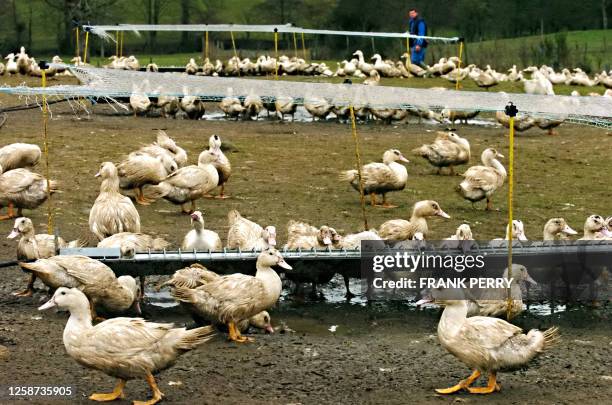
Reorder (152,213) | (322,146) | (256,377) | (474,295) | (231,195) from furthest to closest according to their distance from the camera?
(322,146) → (231,195) → (152,213) → (474,295) → (256,377)

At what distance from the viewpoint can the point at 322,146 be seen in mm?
21172

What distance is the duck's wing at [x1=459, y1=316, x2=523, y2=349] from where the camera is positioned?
892 centimetres

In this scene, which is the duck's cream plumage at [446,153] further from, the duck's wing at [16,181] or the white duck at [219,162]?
the duck's wing at [16,181]

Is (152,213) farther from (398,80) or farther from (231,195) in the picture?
(398,80)

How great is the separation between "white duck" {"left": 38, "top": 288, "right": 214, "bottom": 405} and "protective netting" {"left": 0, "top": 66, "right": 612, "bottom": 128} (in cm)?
545

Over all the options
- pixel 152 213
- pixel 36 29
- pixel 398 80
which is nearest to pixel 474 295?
pixel 152 213

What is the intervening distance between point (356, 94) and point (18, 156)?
4801mm

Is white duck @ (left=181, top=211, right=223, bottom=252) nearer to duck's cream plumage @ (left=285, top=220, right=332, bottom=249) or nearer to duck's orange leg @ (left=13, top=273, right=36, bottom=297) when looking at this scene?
duck's cream plumage @ (left=285, top=220, right=332, bottom=249)

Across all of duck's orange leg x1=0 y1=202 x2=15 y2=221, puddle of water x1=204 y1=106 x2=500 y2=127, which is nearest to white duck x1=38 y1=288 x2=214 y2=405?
duck's orange leg x1=0 y1=202 x2=15 y2=221

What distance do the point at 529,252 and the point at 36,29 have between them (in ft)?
169

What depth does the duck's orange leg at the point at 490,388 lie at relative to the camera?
896cm

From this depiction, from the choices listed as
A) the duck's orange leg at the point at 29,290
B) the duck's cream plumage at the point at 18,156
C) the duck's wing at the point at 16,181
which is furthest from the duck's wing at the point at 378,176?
the duck's orange leg at the point at 29,290

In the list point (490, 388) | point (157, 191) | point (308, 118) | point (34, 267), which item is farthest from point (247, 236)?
point (308, 118)

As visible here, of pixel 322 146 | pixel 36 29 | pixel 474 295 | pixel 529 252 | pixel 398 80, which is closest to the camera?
pixel 474 295
